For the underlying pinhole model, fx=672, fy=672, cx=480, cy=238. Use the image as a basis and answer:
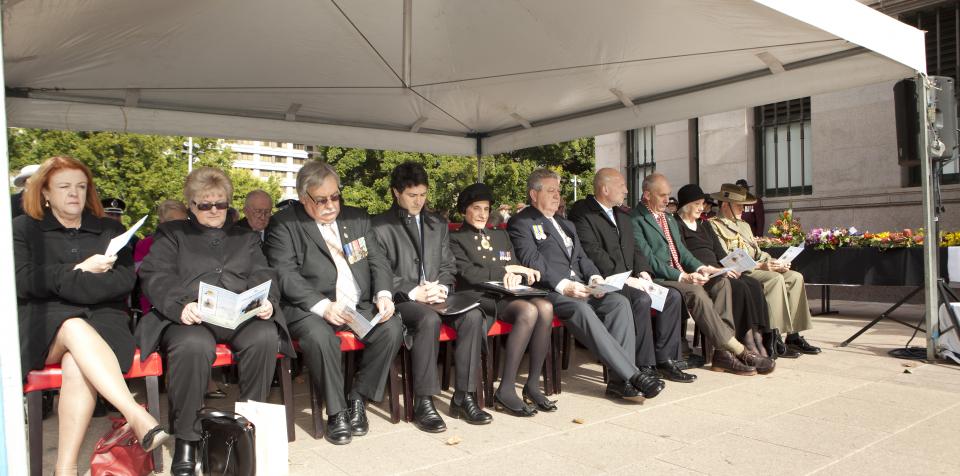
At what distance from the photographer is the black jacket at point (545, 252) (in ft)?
17.1

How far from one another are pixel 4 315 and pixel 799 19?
4.68 meters

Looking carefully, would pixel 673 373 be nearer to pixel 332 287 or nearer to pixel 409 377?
pixel 409 377

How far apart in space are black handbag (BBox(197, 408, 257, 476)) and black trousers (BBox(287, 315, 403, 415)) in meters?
0.75

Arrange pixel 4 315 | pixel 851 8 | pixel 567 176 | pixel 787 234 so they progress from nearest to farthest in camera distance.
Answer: pixel 4 315 → pixel 851 8 → pixel 787 234 → pixel 567 176

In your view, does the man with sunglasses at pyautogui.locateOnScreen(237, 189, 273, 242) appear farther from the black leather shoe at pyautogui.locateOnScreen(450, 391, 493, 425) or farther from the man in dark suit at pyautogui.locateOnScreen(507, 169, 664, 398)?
the black leather shoe at pyautogui.locateOnScreen(450, 391, 493, 425)

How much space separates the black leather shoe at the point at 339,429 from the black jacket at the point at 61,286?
1.14m

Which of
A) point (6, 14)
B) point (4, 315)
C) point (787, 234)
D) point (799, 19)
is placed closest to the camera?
point (4, 315)

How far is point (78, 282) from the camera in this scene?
3381 millimetres

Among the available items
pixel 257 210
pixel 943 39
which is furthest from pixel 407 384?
pixel 943 39

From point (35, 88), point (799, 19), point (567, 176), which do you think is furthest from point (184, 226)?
point (567, 176)

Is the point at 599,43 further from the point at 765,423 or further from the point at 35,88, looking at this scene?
the point at 35,88

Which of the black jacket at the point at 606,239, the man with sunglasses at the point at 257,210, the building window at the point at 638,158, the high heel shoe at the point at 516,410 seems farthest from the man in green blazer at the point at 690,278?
the building window at the point at 638,158

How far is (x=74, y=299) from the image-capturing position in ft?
11.1

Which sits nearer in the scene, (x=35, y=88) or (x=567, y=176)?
(x=35, y=88)
